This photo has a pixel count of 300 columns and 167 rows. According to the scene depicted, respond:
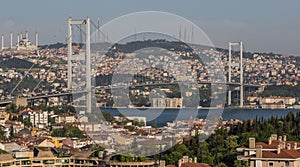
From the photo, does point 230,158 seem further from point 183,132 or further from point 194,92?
point 194,92

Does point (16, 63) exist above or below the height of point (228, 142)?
above

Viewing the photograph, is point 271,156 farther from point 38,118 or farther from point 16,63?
point 16,63

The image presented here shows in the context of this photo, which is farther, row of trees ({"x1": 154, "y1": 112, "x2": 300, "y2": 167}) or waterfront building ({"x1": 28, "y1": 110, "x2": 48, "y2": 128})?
waterfront building ({"x1": 28, "y1": 110, "x2": 48, "y2": 128})

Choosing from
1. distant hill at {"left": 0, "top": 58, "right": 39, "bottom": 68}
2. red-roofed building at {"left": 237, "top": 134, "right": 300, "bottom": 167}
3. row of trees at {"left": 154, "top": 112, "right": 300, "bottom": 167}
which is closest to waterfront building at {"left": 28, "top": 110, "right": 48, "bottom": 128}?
row of trees at {"left": 154, "top": 112, "right": 300, "bottom": 167}

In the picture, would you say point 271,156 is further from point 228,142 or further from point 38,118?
point 38,118

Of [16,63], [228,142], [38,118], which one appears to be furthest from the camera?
[16,63]

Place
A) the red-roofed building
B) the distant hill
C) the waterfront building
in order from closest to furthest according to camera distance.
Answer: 1. the red-roofed building
2. the waterfront building
3. the distant hill

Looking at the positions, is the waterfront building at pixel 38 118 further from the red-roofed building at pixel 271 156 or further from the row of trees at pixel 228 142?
the red-roofed building at pixel 271 156

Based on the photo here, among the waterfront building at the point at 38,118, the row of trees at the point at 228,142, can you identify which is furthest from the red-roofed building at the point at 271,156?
the waterfront building at the point at 38,118

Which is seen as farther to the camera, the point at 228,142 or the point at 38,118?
the point at 38,118

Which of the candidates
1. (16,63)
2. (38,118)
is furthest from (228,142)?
(16,63)

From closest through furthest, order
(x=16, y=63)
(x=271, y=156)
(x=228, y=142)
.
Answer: (x=271, y=156)
(x=228, y=142)
(x=16, y=63)

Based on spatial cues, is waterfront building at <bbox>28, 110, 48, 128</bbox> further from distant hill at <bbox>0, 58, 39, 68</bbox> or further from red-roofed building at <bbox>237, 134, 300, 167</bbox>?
distant hill at <bbox>0, 58, 39, 68</bbox>
